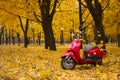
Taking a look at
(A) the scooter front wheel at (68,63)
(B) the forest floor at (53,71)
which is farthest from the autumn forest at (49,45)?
(A) the scooter front wheel at (68,63)

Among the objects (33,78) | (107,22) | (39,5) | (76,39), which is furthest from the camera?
(107,22)

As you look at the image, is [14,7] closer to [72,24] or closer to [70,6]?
[70,6]

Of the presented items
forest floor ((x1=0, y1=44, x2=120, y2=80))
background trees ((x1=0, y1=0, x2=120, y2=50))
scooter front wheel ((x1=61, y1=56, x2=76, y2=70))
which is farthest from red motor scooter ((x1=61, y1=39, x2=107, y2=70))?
background trees ((x1=0, y1=0, x2=120, y2=50))

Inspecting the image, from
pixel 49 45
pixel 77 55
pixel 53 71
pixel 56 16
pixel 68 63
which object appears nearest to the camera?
pixel 53 71

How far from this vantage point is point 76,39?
41.5 feet

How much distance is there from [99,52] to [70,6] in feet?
104

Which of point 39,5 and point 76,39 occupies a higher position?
point 39,5

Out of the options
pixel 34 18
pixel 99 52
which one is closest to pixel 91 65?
pixel 99 52

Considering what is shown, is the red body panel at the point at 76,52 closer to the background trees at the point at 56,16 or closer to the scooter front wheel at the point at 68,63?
the scooter front wheel at the point at 68,63

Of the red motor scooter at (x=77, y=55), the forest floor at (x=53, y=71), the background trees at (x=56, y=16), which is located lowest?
the forest floor at (x=53, y=71)

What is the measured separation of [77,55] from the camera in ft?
41.0

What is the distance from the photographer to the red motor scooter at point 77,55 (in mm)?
12391

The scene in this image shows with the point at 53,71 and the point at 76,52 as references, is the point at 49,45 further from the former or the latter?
the point at 53,71

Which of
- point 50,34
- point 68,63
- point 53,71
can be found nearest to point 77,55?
point 68,63
